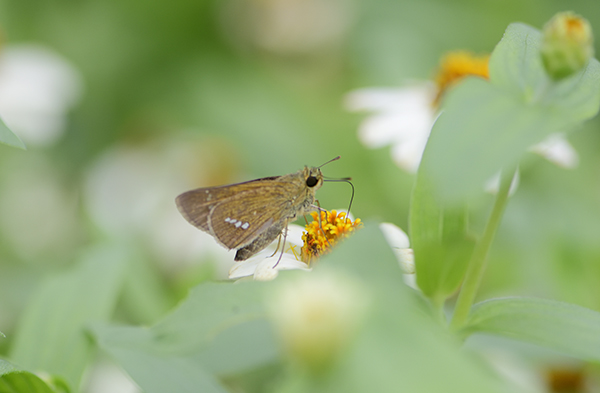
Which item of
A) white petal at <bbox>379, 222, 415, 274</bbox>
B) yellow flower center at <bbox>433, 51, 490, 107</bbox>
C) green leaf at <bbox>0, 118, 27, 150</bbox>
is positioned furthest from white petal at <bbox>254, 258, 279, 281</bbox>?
yellow flower center at <bbox>433, 51, 490, 107</bbox>

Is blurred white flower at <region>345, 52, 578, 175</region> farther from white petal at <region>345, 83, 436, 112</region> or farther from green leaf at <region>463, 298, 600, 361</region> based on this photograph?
green leaf at <region>463, 298, 600, 361</region>

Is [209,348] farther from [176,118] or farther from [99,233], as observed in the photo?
[176,118]

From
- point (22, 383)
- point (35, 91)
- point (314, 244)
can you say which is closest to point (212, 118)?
point (35, 91)

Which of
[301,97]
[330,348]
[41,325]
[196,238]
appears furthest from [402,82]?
[330,348]

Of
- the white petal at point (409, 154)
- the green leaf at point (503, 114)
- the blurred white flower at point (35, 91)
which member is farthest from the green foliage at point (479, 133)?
the blurred white flower at point (35, 91)

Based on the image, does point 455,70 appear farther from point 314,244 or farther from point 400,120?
point 314,244

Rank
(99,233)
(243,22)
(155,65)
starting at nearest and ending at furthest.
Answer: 1. (99,233)
2. (155,65)
3. (243,22)

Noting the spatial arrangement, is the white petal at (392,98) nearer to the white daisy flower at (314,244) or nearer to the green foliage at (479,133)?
the white daisy flower at (314,244)
